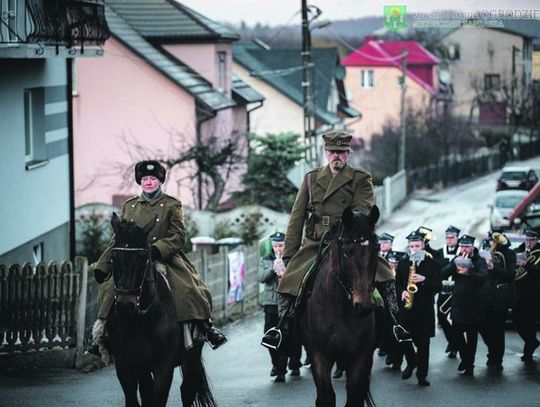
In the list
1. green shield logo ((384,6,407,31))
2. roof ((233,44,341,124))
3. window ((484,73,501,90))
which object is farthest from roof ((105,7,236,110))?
window ((484,73,501,90))

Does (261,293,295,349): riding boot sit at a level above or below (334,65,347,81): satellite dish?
above

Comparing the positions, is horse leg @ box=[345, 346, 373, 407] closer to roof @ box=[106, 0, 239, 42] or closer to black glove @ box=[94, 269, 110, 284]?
black glove @ box=[94, 269, 110, 284]

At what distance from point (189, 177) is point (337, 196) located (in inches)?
1031

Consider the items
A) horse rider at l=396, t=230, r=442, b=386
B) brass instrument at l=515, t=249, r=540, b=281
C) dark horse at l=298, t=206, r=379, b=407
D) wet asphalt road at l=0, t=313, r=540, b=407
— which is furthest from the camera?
brass instrument at l=515, t=249, r=540, b=281

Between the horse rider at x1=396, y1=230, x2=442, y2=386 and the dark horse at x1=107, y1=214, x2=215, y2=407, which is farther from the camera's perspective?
the horse rider at x1=396, y1=230, x2=442, y2=386

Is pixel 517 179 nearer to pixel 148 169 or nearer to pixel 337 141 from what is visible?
pixel 337 141

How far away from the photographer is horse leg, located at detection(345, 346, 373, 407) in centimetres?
1159

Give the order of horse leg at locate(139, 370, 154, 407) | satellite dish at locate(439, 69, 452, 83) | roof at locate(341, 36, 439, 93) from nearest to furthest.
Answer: horse leg at locate(139, 370, 154, 407)
satellite dish at locate(439, 69, 452, 83)
roof at locate(341, 36, 439, 93)

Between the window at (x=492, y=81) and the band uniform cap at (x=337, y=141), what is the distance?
5463 cm

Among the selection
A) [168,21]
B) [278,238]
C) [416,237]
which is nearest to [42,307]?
[278,238]

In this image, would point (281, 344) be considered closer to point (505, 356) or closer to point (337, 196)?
point (337, 196)

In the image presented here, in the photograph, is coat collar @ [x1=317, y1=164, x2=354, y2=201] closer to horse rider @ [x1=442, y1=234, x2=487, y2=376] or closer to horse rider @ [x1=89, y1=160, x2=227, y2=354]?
horse rider @ [x1=89, y1=160, x2=227, y2=354]

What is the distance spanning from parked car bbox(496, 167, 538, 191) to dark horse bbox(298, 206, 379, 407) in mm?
41732

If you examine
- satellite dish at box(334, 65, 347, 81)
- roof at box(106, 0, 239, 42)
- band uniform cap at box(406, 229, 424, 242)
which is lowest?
satellite dish at box(334, 65, 347, 81)
